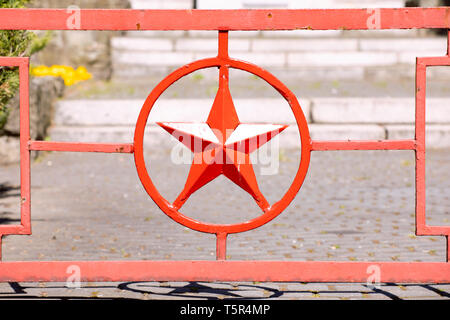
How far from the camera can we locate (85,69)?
12.8 m

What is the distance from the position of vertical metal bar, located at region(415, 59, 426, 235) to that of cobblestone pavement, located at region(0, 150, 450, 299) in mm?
625

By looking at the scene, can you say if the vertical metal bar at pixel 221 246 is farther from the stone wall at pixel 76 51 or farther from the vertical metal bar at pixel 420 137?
the stone wall at pixel 76 51

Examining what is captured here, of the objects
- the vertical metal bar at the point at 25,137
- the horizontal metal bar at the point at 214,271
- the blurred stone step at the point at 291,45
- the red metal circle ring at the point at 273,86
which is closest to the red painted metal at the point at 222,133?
the red metal circle ring at the point at 273,86

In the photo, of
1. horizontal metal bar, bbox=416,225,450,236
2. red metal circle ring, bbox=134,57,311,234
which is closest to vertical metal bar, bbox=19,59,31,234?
red metal circle ring, bbox=134,57,311,234

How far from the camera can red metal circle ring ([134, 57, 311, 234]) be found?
3.55 meters

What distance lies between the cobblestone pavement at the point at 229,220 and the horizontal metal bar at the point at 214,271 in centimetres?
46

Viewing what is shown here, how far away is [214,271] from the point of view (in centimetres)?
366

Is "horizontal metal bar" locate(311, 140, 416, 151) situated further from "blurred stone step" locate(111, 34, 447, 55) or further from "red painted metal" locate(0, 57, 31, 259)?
"blurred stone step" locate(111, 34, 447, 55)

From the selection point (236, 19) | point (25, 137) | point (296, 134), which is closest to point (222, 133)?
point (236, 19)

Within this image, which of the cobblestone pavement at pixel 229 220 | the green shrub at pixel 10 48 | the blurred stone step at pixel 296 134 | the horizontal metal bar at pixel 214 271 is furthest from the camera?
the blurred stone step at pixel 296 134

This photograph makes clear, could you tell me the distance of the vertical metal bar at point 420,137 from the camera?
11.8ft

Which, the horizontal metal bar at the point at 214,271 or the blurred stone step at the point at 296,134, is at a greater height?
the blurred stone step at the point at 296,134

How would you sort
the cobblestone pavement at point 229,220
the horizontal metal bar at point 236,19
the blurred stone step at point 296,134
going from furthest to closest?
the blurred stone step at point 296,134 → the cobblestone pavement at point 229,220 → the horizontal metal bar at point 236,19

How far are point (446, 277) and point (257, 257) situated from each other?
61.6 inches
